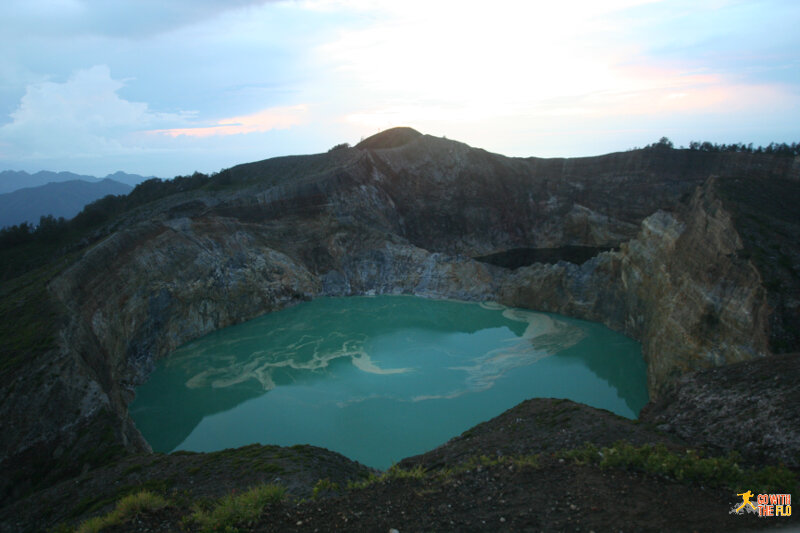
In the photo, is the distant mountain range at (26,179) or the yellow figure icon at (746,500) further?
the distant mountain range at (26,179)

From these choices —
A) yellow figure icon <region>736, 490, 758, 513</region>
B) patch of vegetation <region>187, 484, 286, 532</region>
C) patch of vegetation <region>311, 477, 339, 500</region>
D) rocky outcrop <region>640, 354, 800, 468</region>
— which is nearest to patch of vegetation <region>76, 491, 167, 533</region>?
patch of vegetation <region>187, 484, 286, 532</region>

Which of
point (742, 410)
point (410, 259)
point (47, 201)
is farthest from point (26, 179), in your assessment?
point (742, 410)

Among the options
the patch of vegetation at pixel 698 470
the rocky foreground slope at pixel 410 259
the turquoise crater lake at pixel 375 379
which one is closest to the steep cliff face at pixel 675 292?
the rocky foreground slope at pixel 410 259

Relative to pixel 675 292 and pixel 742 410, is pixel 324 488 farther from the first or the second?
pixel 675 292

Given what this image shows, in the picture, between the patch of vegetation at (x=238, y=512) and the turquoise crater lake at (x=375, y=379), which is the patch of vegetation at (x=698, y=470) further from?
the turquoise crater lake at (x=375, y=379)

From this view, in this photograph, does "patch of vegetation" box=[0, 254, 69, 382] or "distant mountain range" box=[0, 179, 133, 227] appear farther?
"distant mountain range" box=[0, 179, 133, 227]

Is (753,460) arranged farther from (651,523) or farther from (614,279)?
(614,279)

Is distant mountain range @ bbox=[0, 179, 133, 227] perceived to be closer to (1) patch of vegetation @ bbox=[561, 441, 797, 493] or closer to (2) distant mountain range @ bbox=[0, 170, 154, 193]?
(2) distant mountain range @ bbox=[0, 170, 154, 193]
